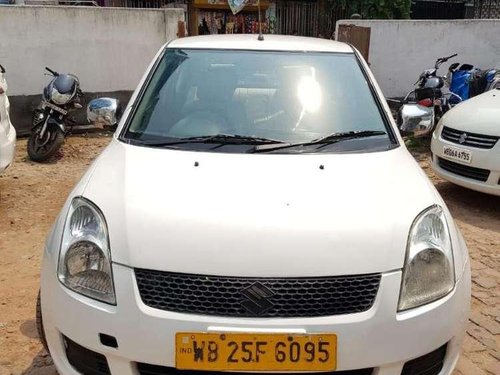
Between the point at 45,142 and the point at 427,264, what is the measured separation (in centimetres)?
572

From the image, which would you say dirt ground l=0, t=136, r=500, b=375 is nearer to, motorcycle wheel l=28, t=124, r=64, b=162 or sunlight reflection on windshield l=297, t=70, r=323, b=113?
motorcycle wheel l=28, t=124, r=64, b=162

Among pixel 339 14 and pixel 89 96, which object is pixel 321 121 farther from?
pixel 339 14

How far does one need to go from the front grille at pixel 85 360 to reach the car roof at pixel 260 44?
6.59 feet

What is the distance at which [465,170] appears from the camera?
5.63 metres

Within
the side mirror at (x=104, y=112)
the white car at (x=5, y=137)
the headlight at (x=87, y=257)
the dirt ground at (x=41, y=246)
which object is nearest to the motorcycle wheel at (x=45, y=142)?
the dirt ground at (x=41, y=246)

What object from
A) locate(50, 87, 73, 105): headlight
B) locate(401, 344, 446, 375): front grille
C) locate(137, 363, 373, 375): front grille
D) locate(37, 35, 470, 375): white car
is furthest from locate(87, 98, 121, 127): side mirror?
locate(50, 87, 73, 105): headlight

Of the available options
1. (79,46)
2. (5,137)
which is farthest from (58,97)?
(5,137)

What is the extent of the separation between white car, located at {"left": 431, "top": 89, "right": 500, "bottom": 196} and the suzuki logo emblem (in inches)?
156

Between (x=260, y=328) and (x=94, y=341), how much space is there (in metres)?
0.63

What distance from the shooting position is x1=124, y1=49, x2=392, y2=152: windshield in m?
3.00

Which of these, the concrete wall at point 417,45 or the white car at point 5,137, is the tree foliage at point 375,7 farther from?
the white car at point 5,137

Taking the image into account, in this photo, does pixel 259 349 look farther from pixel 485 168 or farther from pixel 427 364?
pixel 485 168

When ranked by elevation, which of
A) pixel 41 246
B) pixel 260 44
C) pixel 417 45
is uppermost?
pixel 260 44

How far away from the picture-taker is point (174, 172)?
2547mm
